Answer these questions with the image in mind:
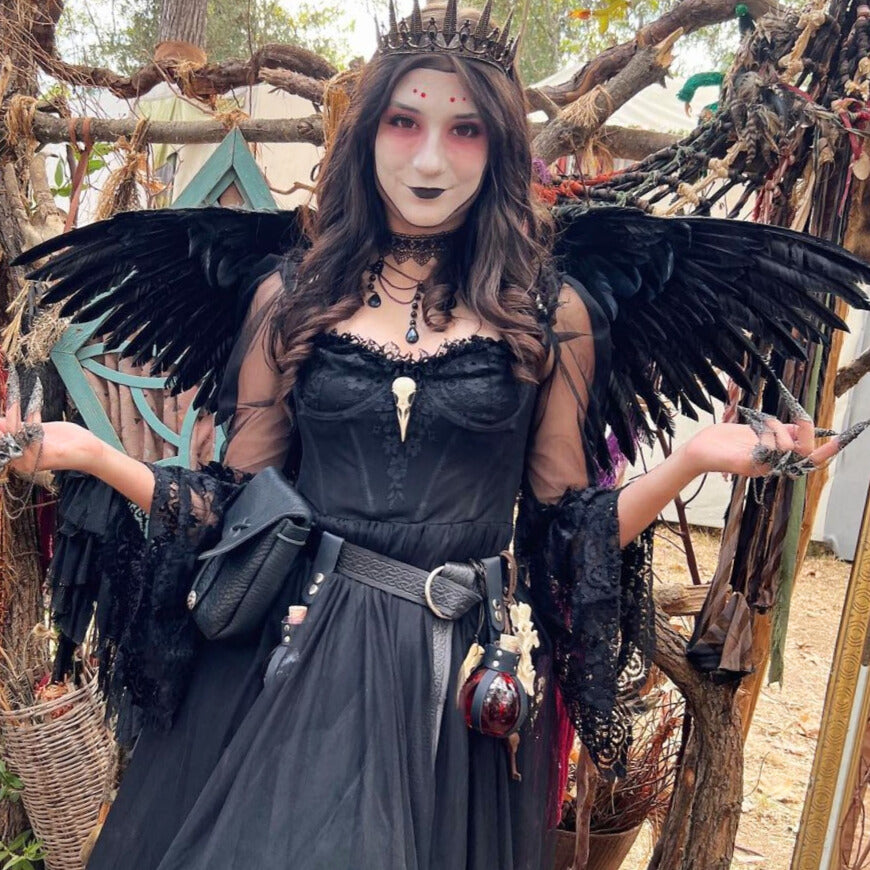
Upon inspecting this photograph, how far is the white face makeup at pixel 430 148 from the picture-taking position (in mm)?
1633

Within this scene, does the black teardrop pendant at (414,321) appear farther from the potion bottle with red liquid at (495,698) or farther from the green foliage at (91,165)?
the green foliage at (91,165)

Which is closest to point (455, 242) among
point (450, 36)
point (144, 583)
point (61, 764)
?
point (450, 36)

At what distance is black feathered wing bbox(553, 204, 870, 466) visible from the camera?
1.60 metres

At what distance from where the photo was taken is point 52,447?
145cm

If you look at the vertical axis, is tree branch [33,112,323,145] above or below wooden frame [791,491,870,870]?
above

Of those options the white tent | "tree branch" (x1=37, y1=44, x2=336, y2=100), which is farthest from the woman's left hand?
the white tent

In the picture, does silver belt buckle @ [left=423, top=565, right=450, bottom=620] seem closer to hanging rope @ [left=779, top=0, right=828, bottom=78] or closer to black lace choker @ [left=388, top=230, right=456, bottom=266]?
black lace choker @ [left=388, top=230, right=456, bottom=266]

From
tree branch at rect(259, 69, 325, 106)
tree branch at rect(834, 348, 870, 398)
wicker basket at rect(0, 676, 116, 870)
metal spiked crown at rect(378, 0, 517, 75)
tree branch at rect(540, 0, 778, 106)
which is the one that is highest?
tree branch at rect(540, 0, 778, 106)

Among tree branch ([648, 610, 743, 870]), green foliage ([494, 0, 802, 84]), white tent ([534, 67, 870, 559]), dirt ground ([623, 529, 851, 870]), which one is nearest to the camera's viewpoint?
tree branch ([648, 610, 743, 870])

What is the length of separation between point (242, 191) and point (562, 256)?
1042mm

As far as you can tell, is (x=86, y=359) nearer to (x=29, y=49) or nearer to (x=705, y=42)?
(x=29, y=49)

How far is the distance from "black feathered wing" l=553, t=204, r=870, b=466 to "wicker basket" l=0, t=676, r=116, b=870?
179 cm

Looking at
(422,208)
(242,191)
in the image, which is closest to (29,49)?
(242,191)

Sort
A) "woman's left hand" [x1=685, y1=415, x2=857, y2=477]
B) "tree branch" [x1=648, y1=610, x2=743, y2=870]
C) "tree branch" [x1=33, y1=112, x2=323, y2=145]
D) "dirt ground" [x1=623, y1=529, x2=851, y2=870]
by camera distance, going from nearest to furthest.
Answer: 1. "woman's left hand" [x1=685, y1=415, x2=857, y2=477]
2. "tree branch" [x1=648, y1=610, x2=743, y2=870]
3. "tree branch" [x1=33, y1=112, x2=323, y2=145]
4. "dirt ground" [x1=623, y1=529, x2=851, y2=870]
